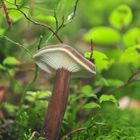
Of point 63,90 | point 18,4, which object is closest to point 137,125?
point 63,90

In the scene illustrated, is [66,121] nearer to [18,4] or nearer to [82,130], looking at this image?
[82,130]

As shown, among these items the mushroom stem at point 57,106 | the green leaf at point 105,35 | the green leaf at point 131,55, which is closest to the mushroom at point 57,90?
Answer: the mushroom stem at point 57,106

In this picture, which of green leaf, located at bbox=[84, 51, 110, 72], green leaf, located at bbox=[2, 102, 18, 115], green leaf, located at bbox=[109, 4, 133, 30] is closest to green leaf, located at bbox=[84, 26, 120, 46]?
green leaf, located at bbox=[109, 4, 133, 30]

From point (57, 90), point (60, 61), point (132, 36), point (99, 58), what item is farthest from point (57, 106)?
point (132, 36)

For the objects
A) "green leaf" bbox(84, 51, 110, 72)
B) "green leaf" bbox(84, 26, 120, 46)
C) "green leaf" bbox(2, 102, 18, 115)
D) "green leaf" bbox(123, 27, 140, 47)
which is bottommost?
"green leaf" bbox(2, 102, 18, 115)

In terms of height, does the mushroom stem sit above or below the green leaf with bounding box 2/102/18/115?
below

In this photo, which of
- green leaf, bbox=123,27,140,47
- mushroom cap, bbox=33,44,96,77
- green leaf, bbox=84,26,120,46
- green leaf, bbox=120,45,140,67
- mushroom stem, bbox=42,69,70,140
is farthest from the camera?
green leaf, bbox=84,26,120,46

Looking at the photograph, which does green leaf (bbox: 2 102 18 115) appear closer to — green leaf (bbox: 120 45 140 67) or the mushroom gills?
the mushroom gills
